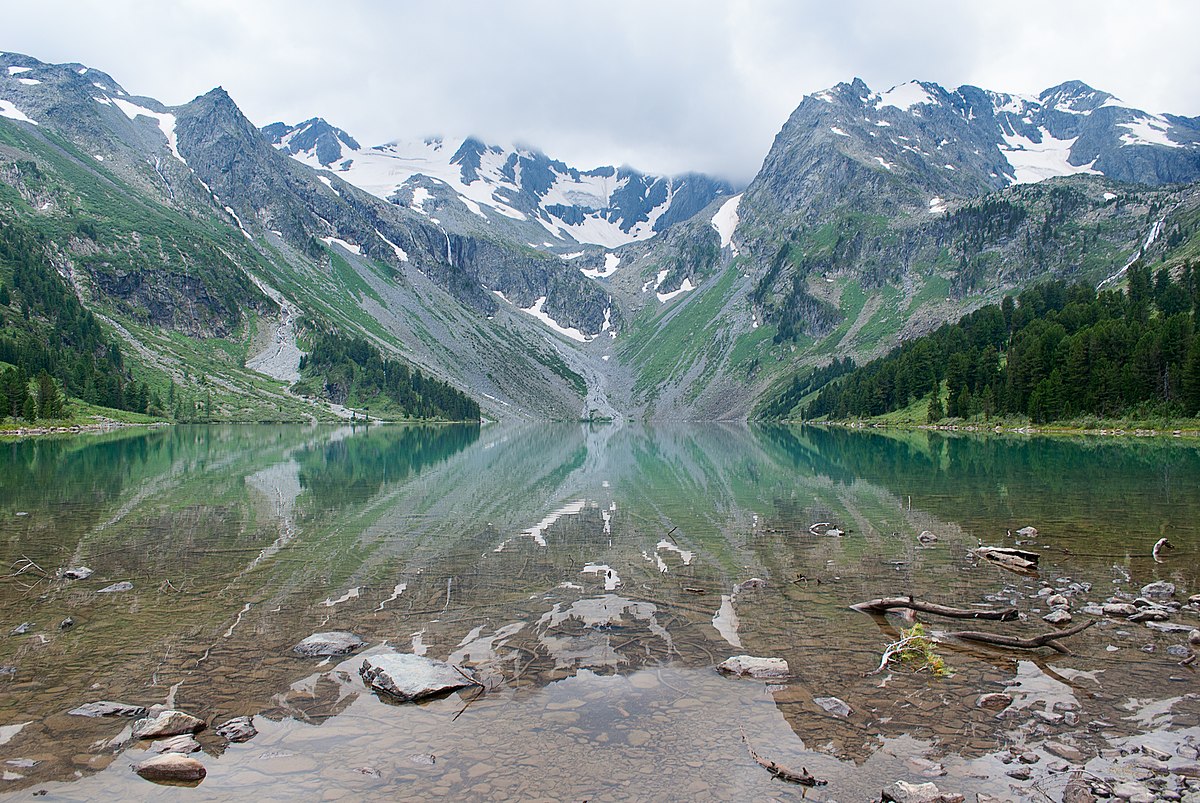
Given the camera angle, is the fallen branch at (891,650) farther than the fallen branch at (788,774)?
Yes

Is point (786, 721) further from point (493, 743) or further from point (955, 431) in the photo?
point (955, 431)

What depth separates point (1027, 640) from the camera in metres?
14.9

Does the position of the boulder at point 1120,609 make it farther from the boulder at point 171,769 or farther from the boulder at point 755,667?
the boulder at point 171,769

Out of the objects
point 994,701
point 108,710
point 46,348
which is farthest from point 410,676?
point 46,348

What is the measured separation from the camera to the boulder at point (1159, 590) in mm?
18203

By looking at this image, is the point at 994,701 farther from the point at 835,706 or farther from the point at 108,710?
the point at 108,710

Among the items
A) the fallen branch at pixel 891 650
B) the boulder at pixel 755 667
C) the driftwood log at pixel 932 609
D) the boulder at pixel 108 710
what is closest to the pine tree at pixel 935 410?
the driftwood log at pixel 932 609

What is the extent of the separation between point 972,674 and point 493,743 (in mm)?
9459

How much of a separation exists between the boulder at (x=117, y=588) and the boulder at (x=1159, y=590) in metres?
27.9

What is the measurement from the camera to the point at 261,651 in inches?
601

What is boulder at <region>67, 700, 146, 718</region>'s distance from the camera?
12008 millimetres

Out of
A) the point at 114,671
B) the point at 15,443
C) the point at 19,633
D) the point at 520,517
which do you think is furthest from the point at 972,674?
the point at 15,443

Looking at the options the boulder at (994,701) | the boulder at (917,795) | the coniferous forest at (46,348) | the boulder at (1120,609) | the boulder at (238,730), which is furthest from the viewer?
the coniferous forest at (46,348)

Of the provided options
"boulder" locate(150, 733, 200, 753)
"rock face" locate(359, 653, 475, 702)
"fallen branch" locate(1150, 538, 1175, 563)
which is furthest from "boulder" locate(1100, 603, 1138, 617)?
"boulder" locate(150, 733, 200, 753)
